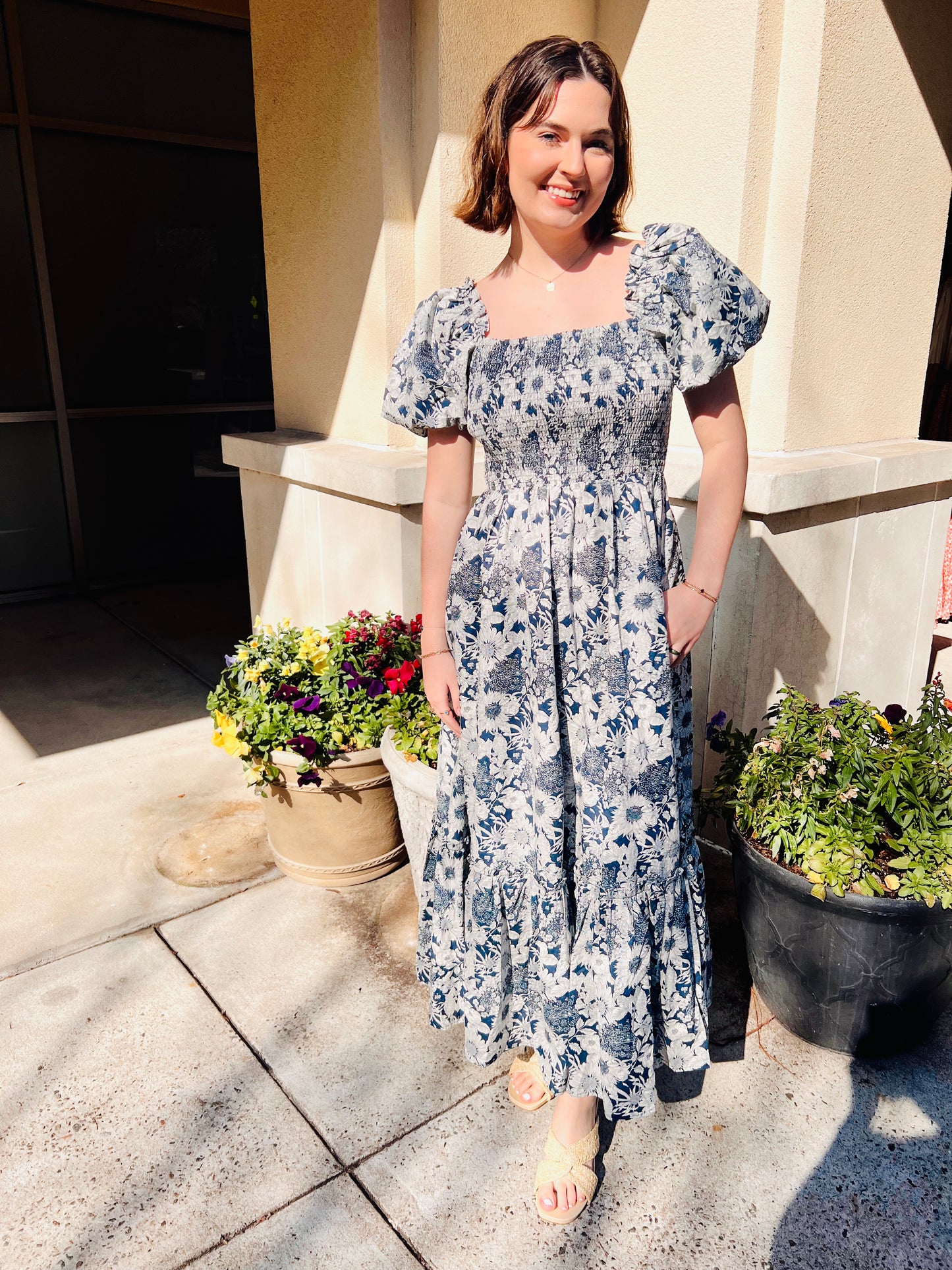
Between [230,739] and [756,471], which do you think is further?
[230,739]

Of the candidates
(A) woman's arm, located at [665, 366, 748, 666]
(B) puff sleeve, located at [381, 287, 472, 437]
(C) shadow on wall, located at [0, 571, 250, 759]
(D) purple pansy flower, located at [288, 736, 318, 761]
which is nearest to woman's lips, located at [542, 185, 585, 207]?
(B) puff sleeve, located at [381, 287, 472, 437]

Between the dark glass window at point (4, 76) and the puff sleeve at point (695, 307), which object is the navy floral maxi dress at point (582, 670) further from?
the dark glass window at point (4, 76)

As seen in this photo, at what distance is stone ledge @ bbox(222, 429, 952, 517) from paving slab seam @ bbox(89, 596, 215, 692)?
1607 mm

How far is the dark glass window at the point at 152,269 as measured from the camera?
5422mm

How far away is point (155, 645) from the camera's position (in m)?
4.93

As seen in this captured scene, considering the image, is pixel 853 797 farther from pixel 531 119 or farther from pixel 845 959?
pixel 531 119

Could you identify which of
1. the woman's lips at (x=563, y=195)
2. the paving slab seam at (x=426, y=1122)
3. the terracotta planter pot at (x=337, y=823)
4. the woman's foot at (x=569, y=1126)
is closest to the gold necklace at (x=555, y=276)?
the woman's lips at (x=563, y=195)

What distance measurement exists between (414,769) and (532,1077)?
733 mm

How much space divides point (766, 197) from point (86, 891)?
272 centimetres

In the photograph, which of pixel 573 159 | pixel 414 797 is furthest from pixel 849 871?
pixel 573 159

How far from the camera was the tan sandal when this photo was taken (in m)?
2.02

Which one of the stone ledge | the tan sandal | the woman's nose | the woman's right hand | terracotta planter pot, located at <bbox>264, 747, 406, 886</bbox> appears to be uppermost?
the woman's nose

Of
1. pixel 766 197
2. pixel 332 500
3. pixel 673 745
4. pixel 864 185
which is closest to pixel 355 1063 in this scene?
pixel 673 745

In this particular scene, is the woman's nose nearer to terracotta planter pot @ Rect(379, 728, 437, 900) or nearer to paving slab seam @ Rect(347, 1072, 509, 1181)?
terracotta planter pot @ Rect(379, 728, 437, 900)
